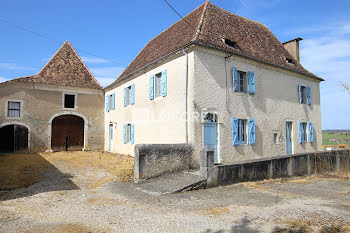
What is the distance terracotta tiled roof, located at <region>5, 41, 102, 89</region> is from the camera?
16.8m

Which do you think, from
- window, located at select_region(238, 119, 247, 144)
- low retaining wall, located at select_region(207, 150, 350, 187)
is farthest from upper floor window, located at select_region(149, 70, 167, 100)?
low retaining wall, located at select_region(207, 150, 350, 187)

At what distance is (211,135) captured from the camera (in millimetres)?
10461

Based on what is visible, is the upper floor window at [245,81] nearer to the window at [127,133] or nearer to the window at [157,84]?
the window at [157,84]

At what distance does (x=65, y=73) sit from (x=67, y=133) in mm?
4314

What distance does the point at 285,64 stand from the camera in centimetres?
1403

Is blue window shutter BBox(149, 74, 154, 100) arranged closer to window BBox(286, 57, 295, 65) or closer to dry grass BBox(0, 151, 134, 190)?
dry grass BBox(0, 151, 134, 190)

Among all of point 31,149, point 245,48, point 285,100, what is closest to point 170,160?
point 245,48

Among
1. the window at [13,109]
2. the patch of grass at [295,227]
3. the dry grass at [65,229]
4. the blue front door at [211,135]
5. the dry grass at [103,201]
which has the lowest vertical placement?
the dry grass at [103,201]

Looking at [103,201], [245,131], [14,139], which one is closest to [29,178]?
[103,201]

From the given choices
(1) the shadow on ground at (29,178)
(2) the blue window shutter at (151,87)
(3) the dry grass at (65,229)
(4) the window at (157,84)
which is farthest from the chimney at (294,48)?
(3) the dry grass at (65,229)

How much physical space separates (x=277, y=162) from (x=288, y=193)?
301 centimetres

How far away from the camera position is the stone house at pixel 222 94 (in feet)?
33.8

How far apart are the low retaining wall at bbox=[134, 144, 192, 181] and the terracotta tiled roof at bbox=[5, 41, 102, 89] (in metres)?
11.1

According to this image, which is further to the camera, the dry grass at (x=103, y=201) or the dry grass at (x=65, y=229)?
the dry grass at (x=103, y=201)
